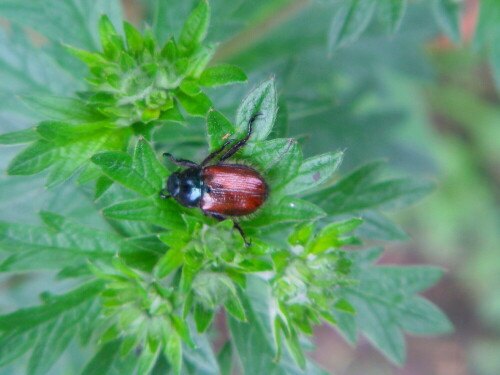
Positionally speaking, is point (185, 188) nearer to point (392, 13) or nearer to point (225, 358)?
point (225, 358)

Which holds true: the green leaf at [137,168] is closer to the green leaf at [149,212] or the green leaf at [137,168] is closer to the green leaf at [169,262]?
the green leaf at [149,212]

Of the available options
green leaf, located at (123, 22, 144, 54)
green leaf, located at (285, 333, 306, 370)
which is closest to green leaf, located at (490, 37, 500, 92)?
green leaf, located at (285, 333, 306, 370)

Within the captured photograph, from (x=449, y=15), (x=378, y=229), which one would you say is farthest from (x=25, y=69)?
(x=449, y=15)

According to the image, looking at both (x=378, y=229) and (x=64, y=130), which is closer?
(x=64, y=130)

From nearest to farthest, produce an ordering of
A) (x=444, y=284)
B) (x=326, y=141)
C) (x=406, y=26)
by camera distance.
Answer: (x=326, y=141)
(x=406, y=26)
(x=444, y=284)

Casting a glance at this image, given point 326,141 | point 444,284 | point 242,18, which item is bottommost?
point 444,284

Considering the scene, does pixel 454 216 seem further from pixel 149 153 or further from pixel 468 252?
pixel 149 153

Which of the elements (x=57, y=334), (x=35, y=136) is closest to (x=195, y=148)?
(x=35, y=136)
